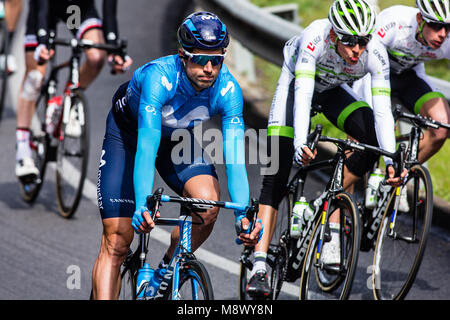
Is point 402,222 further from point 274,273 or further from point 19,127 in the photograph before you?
point 19,127

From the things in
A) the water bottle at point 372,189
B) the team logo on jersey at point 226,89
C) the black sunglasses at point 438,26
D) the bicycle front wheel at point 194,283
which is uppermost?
the black sunglasses at point 438,26

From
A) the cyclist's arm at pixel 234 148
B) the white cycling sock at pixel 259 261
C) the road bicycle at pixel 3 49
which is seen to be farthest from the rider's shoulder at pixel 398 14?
the road bicycle at pixel 3 49

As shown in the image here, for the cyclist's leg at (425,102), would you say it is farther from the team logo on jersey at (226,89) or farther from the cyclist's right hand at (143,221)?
the cyclist's right hand at (143,221)

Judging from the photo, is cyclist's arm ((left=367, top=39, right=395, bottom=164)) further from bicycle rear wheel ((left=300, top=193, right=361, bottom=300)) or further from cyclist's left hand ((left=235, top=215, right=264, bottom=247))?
cyclist's left hand ((left=235, top=215, right=264, bottom=247))

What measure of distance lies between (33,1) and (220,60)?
401cm

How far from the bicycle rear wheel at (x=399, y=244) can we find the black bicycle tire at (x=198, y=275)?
2.22 metres

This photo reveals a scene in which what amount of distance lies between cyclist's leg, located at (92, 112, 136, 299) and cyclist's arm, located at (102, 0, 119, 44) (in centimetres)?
298

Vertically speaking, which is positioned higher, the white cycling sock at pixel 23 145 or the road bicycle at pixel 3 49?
the road bicycle at pixel 3 49

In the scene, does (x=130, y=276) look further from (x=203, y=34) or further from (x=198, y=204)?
(x=203, y=34)

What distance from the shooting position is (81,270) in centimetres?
761

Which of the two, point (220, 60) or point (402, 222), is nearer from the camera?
point (220, 60)

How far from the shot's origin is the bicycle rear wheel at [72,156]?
852 centimetres

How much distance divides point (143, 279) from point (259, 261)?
45.5 inches
